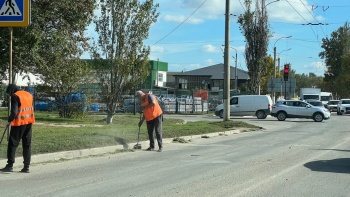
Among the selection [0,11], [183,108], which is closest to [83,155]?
[0,11]

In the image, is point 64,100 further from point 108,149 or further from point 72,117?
point 108,149

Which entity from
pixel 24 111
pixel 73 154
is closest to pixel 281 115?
pixel 73 154

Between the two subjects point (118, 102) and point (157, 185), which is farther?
point (118, 102)

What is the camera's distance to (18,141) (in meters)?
9.07

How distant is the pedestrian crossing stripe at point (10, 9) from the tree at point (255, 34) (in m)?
32.8

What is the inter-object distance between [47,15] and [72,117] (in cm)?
854

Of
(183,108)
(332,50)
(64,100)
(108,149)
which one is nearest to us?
(108,149)

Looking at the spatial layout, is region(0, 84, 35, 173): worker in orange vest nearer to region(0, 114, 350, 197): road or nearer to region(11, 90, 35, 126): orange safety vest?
region(11, 90, 35, 126): orange safety vest

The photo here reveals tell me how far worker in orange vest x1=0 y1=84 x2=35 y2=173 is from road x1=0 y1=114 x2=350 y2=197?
31 cm

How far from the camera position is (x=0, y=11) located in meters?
10.1

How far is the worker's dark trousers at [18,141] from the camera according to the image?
9008 millimetres

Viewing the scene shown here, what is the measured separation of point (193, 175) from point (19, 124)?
358 centimetres

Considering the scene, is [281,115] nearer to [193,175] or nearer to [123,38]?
[123,38]

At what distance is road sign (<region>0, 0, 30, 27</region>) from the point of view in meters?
10.2
